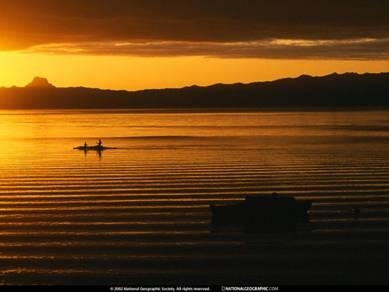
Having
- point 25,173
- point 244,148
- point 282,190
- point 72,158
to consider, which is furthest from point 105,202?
point 244,148

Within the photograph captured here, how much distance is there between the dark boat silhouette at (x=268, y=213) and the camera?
22172 millimetres

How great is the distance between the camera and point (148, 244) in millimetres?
20750

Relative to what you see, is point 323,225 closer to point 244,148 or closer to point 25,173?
point 25,173

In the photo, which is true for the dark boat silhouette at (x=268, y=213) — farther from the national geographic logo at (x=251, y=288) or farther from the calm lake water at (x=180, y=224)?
the national geographic logo at (x=251, y=288)

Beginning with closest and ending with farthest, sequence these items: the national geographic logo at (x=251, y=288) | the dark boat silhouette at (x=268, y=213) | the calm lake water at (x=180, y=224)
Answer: the national geographic logo at (x=251, y=288), the calm lake water at (x=180, y=224), the dark boat silhouette at (x=268, y=213)

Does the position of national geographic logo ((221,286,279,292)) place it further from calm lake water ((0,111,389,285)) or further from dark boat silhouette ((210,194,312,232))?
dark boat silhouette ((210,194,312,232))

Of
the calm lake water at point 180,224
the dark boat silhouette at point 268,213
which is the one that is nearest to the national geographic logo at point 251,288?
the calm lake water at point 180,224

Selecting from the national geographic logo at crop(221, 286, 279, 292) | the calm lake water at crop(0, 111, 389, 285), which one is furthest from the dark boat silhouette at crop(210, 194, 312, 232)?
the national geographic logo at crop(221, 286, 279, 292)

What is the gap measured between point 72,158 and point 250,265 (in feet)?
118

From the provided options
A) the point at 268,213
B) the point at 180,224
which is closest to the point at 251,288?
the point at 268,213

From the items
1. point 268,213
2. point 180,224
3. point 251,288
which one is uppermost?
point 268,213

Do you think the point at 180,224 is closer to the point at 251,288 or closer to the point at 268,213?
the point at 268,213

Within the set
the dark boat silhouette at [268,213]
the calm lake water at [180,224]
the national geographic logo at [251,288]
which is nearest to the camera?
the national geographic logo at [251,288]

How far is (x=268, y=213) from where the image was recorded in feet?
72.9
